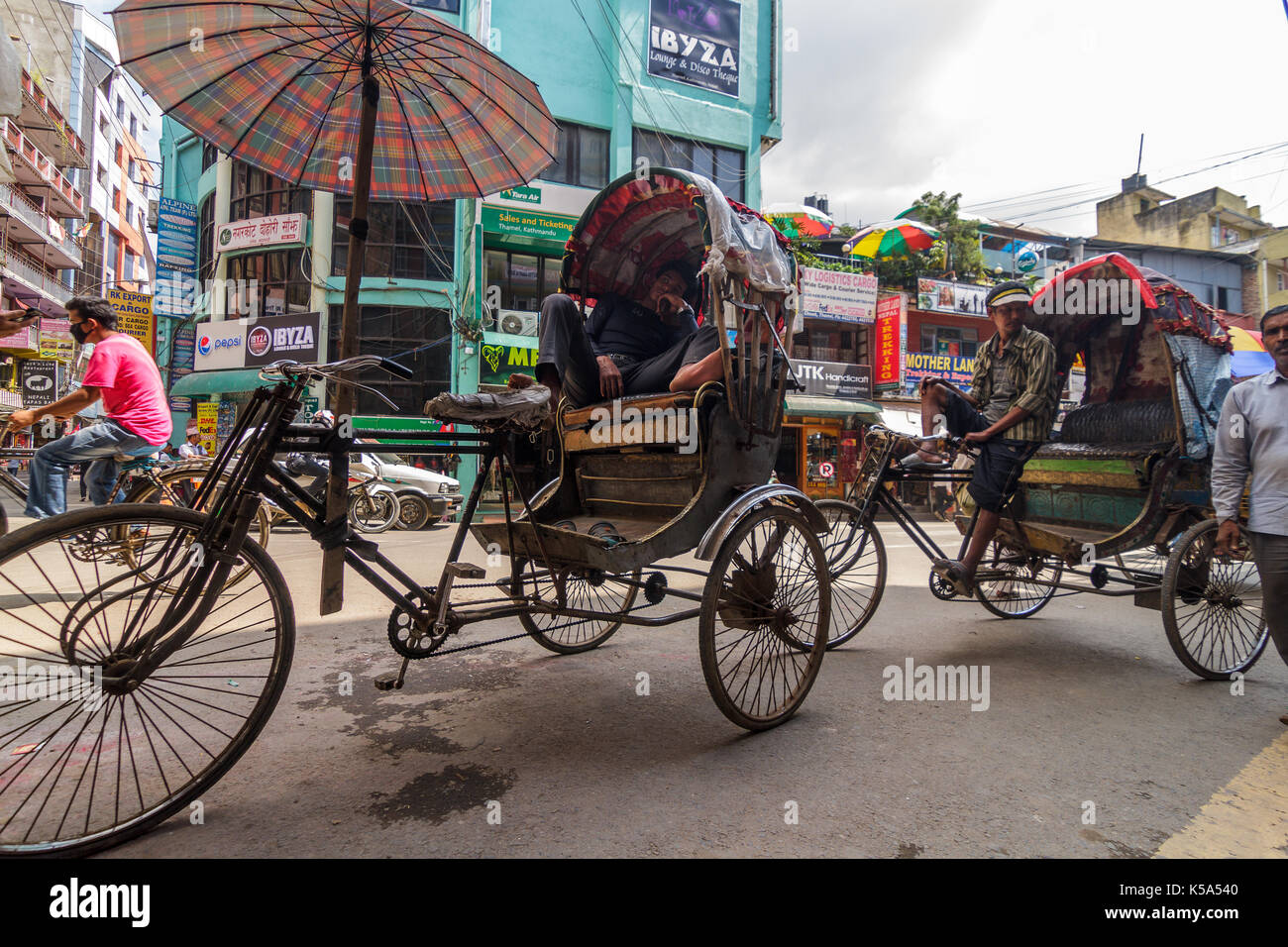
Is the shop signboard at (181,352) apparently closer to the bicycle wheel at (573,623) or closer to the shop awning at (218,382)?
the shop awning at (218,382)

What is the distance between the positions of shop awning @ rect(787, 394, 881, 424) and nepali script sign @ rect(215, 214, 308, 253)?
13427mm

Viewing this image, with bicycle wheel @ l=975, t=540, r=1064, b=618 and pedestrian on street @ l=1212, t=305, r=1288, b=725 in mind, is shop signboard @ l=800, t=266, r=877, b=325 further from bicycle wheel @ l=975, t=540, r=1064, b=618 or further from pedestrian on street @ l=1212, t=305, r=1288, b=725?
pedestrian on street @ l=1212, t=305, r=1288, b=725

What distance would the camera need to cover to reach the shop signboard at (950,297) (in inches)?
824

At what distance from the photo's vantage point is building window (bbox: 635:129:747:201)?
1777 cm

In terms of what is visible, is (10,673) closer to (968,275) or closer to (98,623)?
(98,623)

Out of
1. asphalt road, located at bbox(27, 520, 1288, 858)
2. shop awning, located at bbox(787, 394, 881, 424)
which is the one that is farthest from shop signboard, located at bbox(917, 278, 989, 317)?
asphalt road, located at bbox(27, 520, 1288, 858)

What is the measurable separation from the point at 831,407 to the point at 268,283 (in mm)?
15373

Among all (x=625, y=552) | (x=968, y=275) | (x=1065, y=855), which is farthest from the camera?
(x=968, y=275)

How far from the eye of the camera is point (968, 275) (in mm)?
22406

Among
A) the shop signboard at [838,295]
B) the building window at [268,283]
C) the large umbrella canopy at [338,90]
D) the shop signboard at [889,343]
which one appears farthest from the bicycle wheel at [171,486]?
the shop signboard at [889,343]

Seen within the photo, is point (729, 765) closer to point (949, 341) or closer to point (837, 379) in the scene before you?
point (837, 379)
